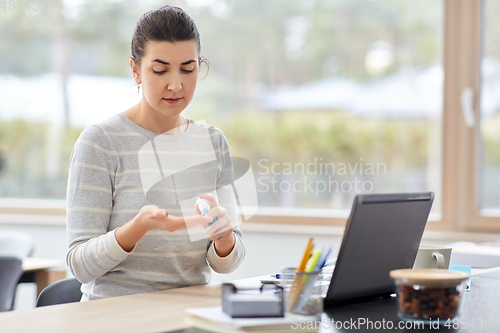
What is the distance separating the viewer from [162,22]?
139 centimetres

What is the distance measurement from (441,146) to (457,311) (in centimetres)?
218

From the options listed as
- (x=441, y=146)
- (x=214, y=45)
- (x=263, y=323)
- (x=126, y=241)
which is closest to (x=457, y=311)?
(x=263, y=323)

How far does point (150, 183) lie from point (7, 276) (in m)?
0.96

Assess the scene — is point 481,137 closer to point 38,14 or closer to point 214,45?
point 214,45

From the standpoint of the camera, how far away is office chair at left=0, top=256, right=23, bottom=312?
77.9 inches

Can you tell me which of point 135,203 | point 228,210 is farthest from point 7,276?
point 228,210

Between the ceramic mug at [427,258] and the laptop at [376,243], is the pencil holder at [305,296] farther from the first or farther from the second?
the ceramic mug at [427,258]

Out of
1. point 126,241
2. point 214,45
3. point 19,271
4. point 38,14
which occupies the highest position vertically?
point 38,14

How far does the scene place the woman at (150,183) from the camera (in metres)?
1.30

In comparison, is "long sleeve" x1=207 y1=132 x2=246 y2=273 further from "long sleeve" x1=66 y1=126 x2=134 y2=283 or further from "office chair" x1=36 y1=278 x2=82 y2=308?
"office chair" x1=36 y1=278 x2=82 y2=308

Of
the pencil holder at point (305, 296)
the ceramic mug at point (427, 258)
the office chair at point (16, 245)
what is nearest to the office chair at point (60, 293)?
the pencil holder at point (305, 296)

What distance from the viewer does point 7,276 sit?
6.58ft

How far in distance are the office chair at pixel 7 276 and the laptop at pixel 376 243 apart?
1.41m

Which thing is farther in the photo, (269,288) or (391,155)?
(391,155)
